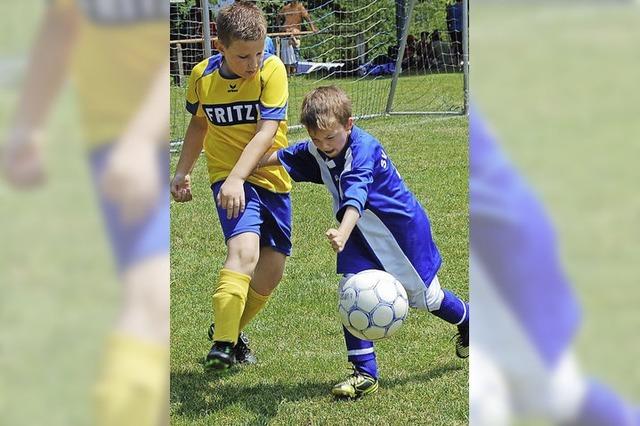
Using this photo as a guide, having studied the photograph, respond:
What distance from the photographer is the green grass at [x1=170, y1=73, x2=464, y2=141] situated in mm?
14133

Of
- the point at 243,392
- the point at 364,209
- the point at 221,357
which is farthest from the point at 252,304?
the point at 364,209

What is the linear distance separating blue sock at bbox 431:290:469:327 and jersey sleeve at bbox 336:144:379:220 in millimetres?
702

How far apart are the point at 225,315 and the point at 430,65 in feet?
40.7

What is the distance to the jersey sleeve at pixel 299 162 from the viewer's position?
162 inches

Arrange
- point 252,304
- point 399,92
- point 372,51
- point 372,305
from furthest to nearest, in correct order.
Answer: point 399,92 → point 372,51 → point 252,304 → point 372,305

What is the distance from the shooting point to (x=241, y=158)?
396 cm

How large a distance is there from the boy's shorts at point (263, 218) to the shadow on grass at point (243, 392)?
0.64 metres

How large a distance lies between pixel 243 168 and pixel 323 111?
413 millimetres

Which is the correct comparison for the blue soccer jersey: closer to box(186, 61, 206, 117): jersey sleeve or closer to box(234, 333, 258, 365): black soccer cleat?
box(186, 61, 206, 117): jersey sleeve

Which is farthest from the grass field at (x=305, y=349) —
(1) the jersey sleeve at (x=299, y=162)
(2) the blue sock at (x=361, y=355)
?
(1) the jersey sleeve at (x=299, y=162)
